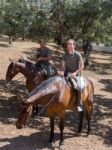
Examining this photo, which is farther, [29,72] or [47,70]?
[47,70]

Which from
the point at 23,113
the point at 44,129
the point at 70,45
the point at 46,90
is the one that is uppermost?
the point at 70,45

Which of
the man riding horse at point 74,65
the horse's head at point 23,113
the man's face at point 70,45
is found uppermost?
the man's face at point 70,45

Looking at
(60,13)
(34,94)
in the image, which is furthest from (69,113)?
(60,13)

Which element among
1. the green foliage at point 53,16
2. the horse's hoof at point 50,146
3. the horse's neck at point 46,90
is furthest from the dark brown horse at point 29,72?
the green foliage at point 53,16

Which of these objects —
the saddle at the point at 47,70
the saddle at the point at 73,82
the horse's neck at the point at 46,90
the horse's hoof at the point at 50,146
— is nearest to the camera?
the horse's neck at the point at 46,90

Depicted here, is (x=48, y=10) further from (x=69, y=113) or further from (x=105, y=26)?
(x=105, y=26)

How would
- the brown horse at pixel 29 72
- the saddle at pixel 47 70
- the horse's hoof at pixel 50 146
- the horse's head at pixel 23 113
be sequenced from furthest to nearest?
the saddle at pixel 47 70 < the brown horse at pixel 29 72 < the horse's hoof at pixel 50 146 < the horse's head at pixel 23 113

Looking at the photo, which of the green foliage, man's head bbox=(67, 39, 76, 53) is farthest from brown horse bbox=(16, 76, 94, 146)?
the green foliage

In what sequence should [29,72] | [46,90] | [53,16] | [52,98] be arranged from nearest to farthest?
1. [46,90]
2. [52,98]
3. [29,72]
4. [53,16]

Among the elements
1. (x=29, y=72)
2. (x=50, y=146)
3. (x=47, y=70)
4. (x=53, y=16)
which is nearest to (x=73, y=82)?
(x=50, y=146)

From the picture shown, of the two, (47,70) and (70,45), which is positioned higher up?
(70,45)

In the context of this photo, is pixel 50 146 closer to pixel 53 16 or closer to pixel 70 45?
pixel 70 45

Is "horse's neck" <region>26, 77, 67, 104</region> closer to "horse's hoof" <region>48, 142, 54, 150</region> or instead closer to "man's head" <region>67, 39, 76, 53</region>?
"man's head" <region>67, 39, 76, 53</region>

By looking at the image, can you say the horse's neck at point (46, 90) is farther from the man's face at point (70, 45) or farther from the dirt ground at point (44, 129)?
the dirt ground at point (44, 129)
